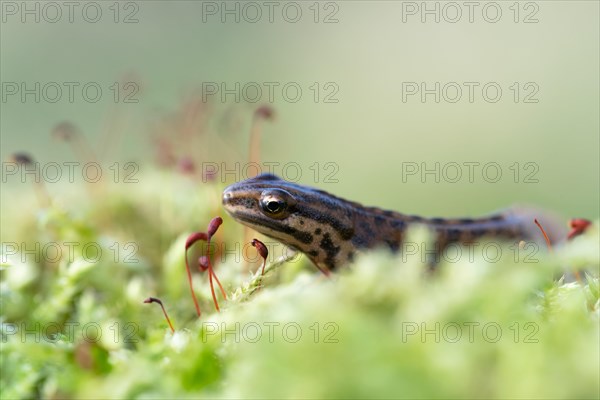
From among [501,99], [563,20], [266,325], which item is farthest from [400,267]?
[563,20]

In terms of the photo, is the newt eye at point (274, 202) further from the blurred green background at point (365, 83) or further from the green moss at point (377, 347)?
the blurred green background at point (365, 83)

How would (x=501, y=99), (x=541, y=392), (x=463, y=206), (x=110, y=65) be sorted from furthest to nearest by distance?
1. (x=110, y=65)
2. (x=501, y=99)
3. (x=463, y=206)
4. (x=541, y=392)

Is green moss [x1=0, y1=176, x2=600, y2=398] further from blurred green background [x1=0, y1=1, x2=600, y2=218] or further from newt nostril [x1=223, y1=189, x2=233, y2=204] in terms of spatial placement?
blurred green background [x1=0, y1=1, x2=600, y2=218]

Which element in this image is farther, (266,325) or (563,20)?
(563,20)

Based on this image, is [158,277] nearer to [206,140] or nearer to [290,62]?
[206,140]

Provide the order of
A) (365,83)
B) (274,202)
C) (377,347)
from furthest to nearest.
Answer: (365,83) → (274,202) → (377,347)

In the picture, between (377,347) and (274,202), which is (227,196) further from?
(377,347)

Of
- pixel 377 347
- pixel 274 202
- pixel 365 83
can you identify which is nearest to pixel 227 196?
pixel 274 202
